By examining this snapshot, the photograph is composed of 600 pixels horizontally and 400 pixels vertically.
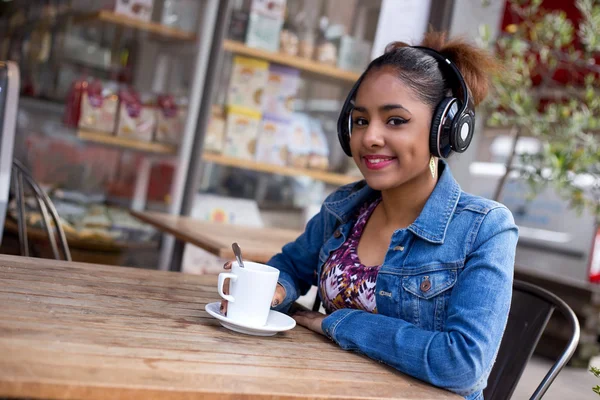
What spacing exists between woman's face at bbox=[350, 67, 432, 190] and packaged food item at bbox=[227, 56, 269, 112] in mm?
2192

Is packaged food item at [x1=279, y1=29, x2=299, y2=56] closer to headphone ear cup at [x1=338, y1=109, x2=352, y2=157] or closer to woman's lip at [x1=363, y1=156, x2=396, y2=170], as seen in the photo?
headphone ear cup at [x1=338, y1=109, x2=352, y2=157]

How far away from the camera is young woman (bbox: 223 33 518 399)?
120cm

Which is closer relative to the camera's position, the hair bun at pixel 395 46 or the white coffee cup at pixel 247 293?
the white coffee cup at pixel 247 293

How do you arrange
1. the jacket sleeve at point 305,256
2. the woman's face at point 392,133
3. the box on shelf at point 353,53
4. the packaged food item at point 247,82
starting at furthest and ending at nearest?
the box on shelf at point 353,53 < the packaged food item at point 247,82 < the jacket sleeve at point 305,256 < the woman's face at point 392,133

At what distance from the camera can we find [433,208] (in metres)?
1.43

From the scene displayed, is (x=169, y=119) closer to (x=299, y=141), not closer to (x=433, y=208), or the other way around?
(x=299, y=141)

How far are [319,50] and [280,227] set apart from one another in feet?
3.24

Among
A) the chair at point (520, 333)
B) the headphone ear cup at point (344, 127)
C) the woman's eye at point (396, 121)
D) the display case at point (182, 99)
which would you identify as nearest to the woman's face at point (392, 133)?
the woman's eye at point (396, 121)

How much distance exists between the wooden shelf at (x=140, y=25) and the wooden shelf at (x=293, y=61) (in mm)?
219

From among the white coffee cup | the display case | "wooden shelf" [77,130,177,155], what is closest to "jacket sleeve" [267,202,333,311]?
the white coffee cup

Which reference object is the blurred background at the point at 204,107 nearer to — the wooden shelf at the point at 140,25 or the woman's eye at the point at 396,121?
the wooden shelf at the point at 140,25

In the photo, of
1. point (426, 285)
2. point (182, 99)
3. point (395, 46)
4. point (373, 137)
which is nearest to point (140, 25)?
point (182, 99)

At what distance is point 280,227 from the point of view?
12.5 ft

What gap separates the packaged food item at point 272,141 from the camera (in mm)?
3693
